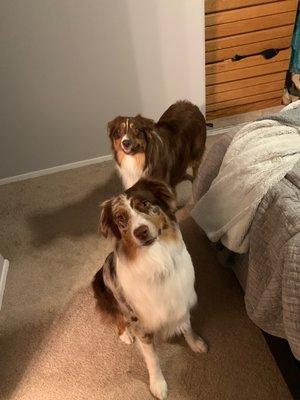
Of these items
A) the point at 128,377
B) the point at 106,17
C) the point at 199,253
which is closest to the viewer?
the point at 128,377

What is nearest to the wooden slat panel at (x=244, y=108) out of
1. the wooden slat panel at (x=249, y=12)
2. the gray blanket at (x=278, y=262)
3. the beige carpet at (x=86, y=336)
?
the wooden slat panel at (x=249, y=12)

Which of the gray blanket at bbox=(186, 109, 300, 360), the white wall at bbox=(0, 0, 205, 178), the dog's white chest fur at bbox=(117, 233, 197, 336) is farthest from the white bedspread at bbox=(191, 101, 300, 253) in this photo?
the white wall at bbox=(0, 0, 205, 178)

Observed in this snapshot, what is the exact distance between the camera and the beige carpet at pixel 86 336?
1555 millimetres

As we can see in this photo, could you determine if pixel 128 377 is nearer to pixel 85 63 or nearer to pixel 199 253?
pixel 199 253

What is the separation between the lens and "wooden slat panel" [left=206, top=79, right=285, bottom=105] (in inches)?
110

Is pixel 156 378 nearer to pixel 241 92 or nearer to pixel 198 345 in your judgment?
pixel 198 345

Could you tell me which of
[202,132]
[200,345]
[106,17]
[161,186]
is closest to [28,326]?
[200,345]

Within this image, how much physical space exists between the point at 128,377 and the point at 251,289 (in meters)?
0.71

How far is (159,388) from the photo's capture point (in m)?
1.51

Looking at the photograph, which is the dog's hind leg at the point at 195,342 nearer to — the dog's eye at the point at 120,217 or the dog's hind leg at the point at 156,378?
the dog's hind leg at the point at 156,378

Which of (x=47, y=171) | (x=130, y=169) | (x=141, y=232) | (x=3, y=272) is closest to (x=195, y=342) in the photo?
(x=141, y=232)

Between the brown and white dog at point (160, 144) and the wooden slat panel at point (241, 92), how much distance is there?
65 cm

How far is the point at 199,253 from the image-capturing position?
2025 millimetres

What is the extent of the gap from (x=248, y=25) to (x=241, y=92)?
1.61ft
